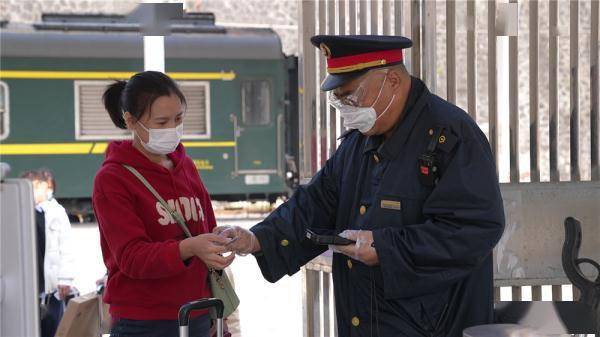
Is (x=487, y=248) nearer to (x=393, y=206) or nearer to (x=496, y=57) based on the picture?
(x=393, y=206)

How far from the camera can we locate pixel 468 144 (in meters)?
2.71

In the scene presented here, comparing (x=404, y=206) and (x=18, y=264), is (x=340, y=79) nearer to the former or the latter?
(x=404, y=206)

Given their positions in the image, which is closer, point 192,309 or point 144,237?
point 192,309

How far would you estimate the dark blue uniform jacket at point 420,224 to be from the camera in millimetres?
2660

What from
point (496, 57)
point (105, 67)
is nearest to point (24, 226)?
point (496, 57)

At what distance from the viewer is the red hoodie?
288 centimetres

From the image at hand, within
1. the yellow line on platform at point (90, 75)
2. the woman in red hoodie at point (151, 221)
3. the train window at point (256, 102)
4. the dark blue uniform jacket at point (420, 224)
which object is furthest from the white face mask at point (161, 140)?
the train window at point (256, 102)

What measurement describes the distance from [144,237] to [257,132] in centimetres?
1319

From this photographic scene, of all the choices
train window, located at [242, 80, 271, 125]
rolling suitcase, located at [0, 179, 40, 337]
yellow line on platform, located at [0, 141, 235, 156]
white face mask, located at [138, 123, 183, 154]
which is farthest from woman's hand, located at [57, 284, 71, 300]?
train window, located at [242, 80, 271, 125]

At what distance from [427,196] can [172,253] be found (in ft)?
2.63

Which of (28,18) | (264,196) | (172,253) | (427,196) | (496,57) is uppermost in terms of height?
(28,18)

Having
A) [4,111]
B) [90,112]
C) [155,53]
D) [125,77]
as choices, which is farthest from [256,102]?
[155,53]

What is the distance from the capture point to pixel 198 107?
1602 cm

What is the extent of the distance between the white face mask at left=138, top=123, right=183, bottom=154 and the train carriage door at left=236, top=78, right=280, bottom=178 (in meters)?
12.7
